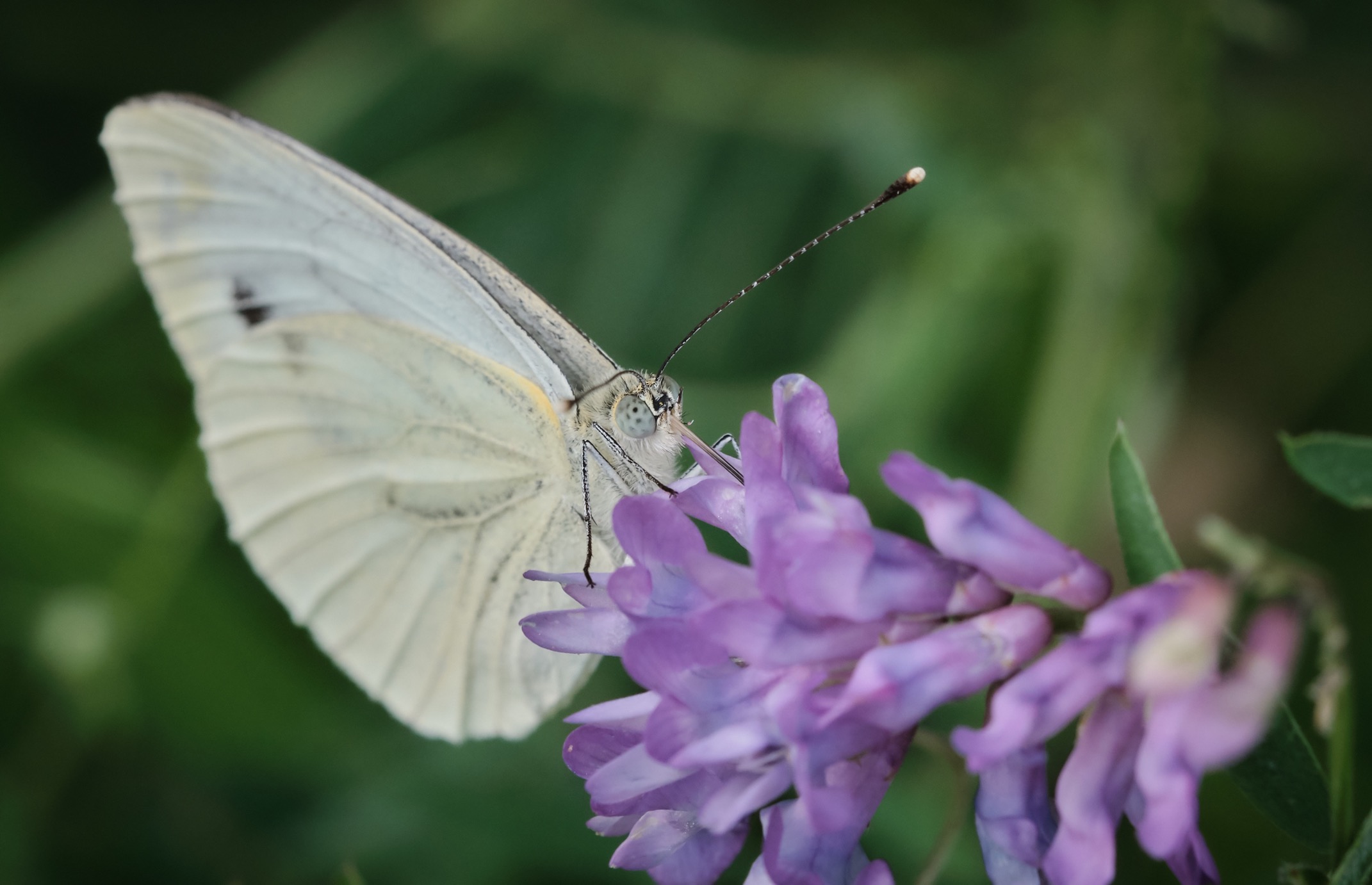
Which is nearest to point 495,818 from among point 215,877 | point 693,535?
point 215,877

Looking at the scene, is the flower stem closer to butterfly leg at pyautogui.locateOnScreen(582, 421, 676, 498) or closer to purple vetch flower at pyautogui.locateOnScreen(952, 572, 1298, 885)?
purple vetch flower at pyautogui.locateOnScreen(952, 572, 1298, 885)

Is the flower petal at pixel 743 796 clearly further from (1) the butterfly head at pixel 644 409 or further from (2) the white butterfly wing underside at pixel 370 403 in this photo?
(2) the white butterfly wing underside at pixel 370 403

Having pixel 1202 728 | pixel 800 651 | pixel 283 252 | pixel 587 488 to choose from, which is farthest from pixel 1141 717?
pixel 283 252

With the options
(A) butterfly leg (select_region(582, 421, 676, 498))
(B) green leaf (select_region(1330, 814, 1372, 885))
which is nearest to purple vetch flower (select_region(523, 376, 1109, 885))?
(B) green leaf (select_region(1330, 814, 1372, 885))

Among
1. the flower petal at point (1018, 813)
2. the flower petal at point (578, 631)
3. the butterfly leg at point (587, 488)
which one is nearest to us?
the flower petal at point (1018, 813)

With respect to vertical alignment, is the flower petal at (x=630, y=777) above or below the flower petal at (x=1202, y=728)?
below

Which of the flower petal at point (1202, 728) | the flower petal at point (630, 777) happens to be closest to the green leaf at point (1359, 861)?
the flower petal at point (1202, 728)

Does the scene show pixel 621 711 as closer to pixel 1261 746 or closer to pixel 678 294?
pixel 1261 746

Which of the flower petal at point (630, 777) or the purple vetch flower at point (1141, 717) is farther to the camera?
the flower petal at point (630, 777)
